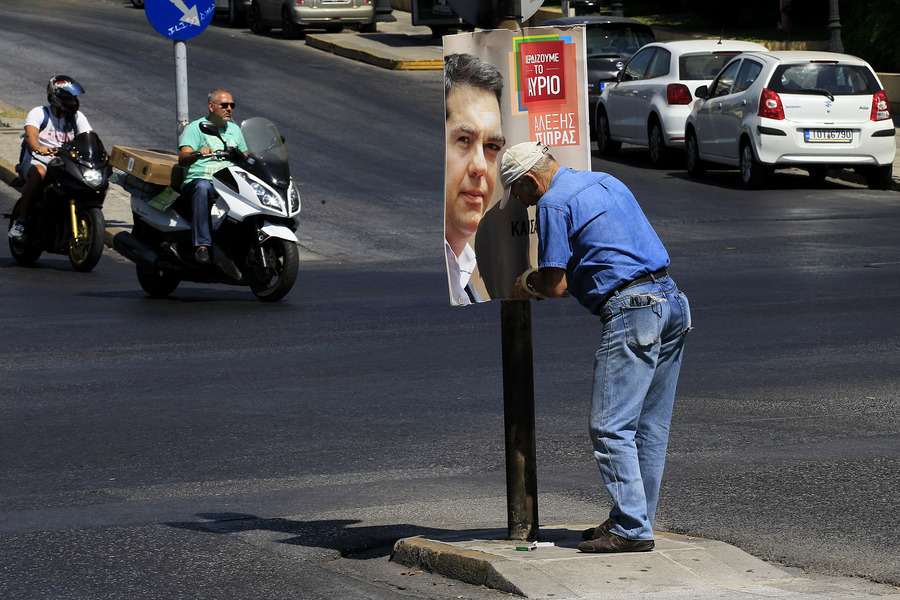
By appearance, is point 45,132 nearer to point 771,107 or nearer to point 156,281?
point 156,281

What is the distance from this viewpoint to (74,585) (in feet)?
18.5

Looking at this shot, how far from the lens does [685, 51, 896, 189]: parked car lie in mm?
20234

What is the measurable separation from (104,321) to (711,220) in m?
8.46

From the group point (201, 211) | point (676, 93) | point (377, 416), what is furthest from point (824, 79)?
point (377, 416)

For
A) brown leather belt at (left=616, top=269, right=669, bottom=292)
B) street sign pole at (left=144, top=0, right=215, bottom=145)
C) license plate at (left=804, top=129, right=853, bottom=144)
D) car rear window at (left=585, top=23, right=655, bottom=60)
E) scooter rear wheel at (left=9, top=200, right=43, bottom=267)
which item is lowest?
scooter rear wheel at (left=9, top=200, right=43, bottom=267)

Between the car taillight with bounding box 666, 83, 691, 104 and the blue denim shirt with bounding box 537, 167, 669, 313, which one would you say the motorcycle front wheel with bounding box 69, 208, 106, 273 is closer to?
the blue denim shirt with bounding box 537, 167, 669, 313

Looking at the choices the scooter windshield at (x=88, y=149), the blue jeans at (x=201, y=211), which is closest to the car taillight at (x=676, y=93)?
the scooter windshield at (x=88, y=149)

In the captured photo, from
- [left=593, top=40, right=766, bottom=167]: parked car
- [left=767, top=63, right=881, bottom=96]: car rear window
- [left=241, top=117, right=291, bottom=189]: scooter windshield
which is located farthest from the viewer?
[left=593, top=40, right=766, bottom=167]: parked car

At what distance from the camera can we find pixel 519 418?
593 cm

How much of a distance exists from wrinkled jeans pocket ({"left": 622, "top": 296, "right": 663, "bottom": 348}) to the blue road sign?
11235 millimetres

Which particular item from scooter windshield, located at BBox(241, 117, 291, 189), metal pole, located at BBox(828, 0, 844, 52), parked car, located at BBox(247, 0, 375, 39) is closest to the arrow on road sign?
scooter windshield, located at BBox(241, 117, 291, 189)

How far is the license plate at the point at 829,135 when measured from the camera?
2022cm

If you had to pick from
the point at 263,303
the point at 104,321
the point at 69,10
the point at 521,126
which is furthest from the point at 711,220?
the point at 69,10

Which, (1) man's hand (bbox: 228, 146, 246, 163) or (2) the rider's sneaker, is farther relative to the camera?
(2) the rider's sneaker
